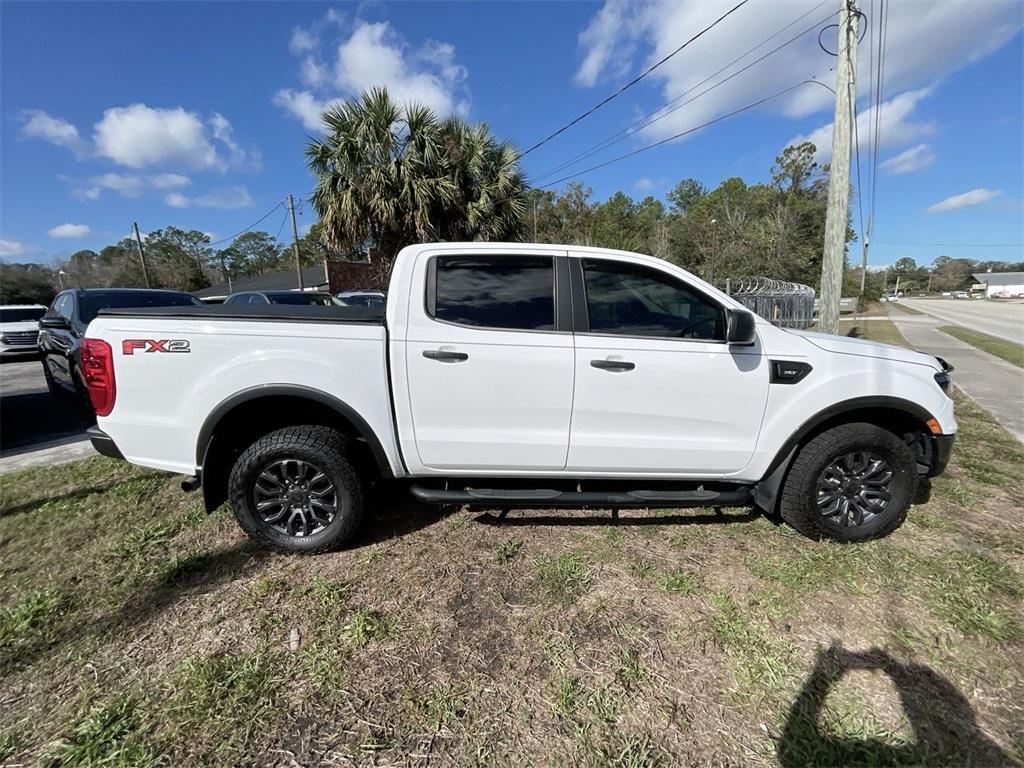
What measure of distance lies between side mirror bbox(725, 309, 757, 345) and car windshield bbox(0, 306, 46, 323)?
58.6 ft

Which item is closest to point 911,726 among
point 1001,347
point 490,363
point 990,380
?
point 490,363

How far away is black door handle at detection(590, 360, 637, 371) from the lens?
2633 millimetres

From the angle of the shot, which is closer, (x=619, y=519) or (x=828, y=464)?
(x=828, y=464)

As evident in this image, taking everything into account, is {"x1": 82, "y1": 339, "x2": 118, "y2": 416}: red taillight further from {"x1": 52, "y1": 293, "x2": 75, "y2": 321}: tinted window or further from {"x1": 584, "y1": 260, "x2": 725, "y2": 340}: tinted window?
{"x1": 52, "y1": 293, "x2": 75, "y2": 321}: tinted window

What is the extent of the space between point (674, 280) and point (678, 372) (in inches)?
23.0

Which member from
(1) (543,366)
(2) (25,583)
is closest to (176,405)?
(2) (25,583)

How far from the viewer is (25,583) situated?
2613 mm

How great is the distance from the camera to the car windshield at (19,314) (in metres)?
12.8

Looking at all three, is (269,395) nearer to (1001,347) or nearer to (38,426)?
(38,426)

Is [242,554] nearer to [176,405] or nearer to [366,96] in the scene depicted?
[176,405]

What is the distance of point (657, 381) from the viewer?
2.66m

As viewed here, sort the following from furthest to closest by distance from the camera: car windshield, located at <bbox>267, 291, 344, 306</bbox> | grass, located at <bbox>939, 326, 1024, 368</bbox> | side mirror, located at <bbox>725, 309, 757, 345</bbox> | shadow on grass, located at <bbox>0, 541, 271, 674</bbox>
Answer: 1. car windshield, located at <bbox>267, 291, 344, 306</bbox>
2. grass, located at <bbox>939, 326, 1024, 368</bbox>
3. side mirror, located at <bbox>725, 309, 757, 345</bbox>
4. shadow on grass, located at <bbox>0, 541, 271, 674</bbox>

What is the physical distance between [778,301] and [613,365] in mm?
16290

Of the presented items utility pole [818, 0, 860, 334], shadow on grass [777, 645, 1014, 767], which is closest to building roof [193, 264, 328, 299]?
utility pole [818, 0, 860, 334]
